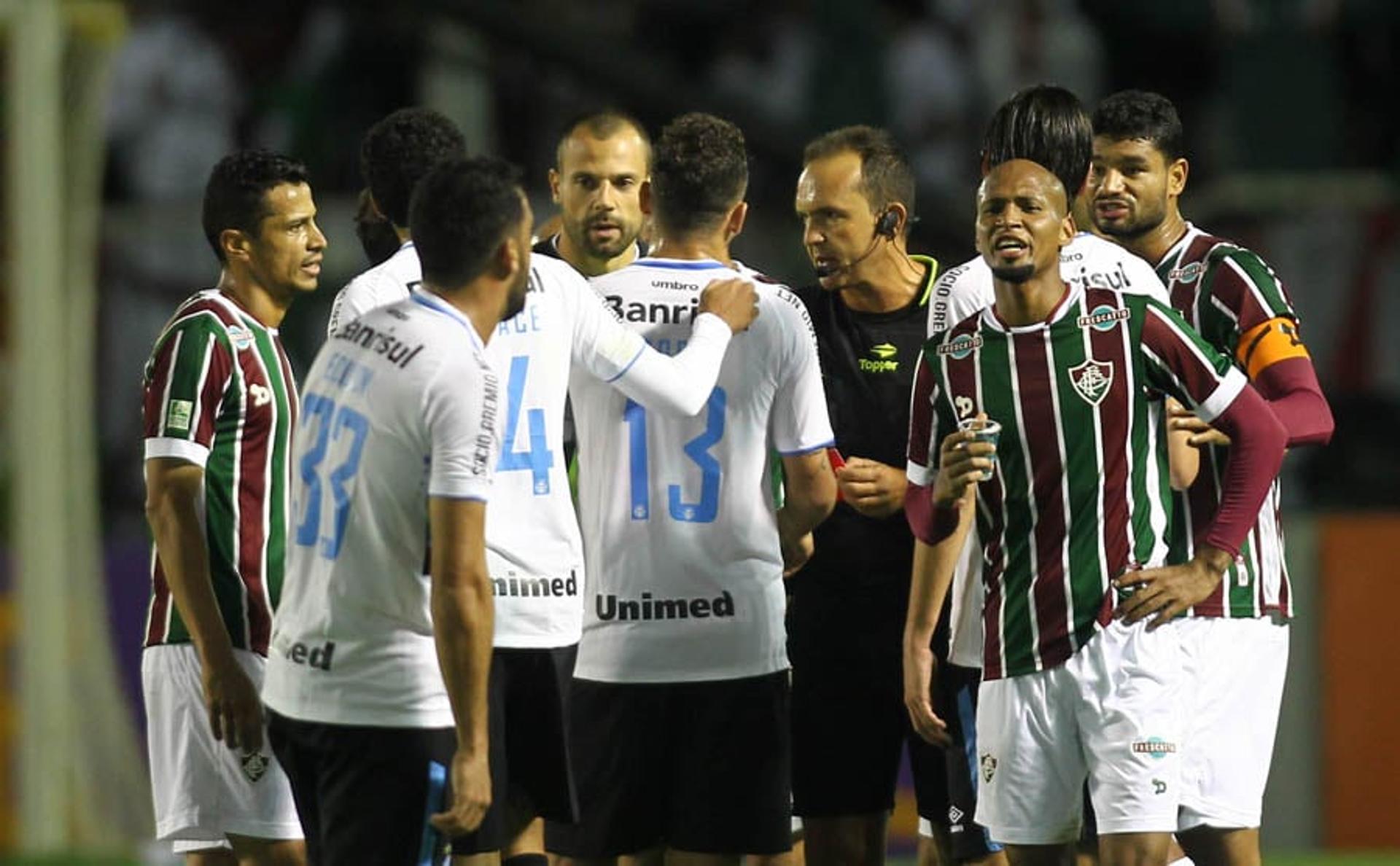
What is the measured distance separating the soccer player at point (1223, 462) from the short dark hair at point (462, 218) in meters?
2.08

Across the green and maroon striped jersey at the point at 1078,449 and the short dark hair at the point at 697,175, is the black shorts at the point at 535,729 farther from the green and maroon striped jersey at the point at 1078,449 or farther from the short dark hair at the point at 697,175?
the short dark hair at the point at 697,175

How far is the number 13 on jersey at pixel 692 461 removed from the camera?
246 inches

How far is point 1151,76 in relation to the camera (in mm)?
14094

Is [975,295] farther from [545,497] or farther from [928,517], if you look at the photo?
[545,497]

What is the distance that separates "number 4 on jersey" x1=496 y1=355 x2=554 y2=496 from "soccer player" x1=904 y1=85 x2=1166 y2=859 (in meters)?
1.04

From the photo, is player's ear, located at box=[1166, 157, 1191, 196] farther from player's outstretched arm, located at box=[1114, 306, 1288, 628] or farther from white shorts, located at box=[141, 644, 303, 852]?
white shorts, located at box=[141, 644, 303, 852]

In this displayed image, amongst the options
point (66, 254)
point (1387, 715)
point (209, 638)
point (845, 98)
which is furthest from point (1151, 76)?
point (209, 638)

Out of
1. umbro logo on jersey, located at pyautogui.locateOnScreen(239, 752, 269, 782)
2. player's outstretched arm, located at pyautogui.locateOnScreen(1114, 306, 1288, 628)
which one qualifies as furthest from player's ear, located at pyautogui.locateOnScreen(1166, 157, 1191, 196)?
umbro logo on jersey, located at pyautogui.locateOnScreen(239, 752, 269, 782)

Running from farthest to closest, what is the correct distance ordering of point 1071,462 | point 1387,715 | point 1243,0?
point 1243,0, point 1387,715, point 1071,462

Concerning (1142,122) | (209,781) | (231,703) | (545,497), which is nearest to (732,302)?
(545,497)

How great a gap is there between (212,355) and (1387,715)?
7.60 m

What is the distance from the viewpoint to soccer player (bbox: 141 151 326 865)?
19.8 feet

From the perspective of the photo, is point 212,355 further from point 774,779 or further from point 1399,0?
point 1399,0

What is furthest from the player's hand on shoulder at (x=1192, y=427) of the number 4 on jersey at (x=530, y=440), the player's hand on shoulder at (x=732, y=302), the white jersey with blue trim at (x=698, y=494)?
the number 4 on jersey at (x=530, y=440)
